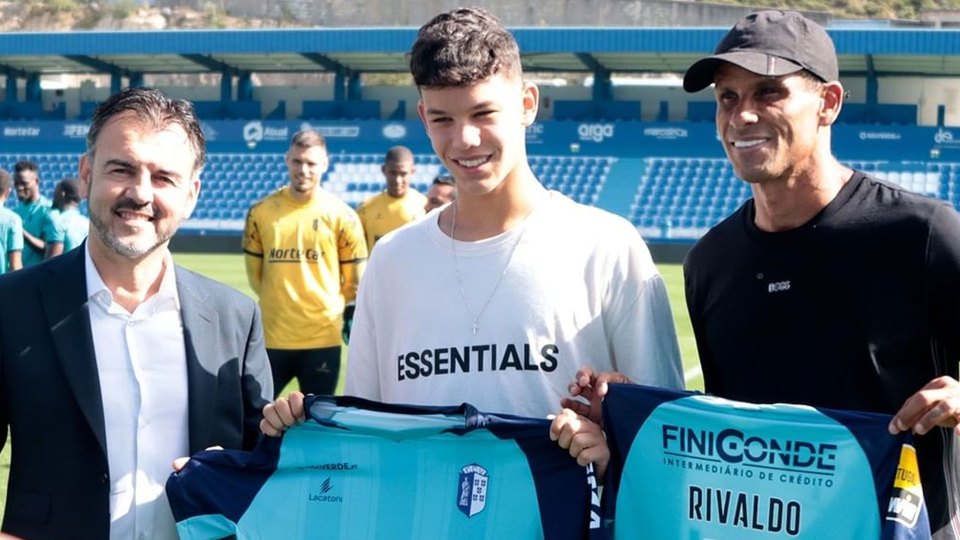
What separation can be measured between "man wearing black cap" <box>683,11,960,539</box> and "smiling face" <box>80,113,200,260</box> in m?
1.34

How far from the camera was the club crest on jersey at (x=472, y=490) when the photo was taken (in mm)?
3242

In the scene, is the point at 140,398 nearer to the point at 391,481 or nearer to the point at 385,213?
the point at 391,481

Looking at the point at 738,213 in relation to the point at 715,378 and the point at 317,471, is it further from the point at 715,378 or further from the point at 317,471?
the point at 317,471

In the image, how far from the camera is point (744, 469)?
3115 mm

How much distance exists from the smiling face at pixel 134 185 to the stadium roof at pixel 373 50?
1095 inches

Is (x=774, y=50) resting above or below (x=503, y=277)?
above

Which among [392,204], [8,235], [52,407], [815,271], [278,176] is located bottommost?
[278,176]

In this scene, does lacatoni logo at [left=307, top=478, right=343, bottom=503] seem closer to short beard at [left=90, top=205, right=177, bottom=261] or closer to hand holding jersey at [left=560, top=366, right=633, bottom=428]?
hand holding jersey at [left=560, top=366, right=633, bottom=428]

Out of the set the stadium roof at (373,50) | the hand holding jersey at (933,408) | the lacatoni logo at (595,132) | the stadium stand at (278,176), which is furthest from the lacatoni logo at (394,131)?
the hand holding jersey at (933,408)

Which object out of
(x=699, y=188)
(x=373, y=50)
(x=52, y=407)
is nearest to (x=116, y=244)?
(x=52, y=407)

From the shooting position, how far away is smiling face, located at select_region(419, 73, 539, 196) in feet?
9.98

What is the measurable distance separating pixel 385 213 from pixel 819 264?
697 cm

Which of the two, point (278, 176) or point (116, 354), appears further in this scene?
point (278, 176)

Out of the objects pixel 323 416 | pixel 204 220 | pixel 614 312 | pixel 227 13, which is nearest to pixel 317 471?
pixel 323 416
